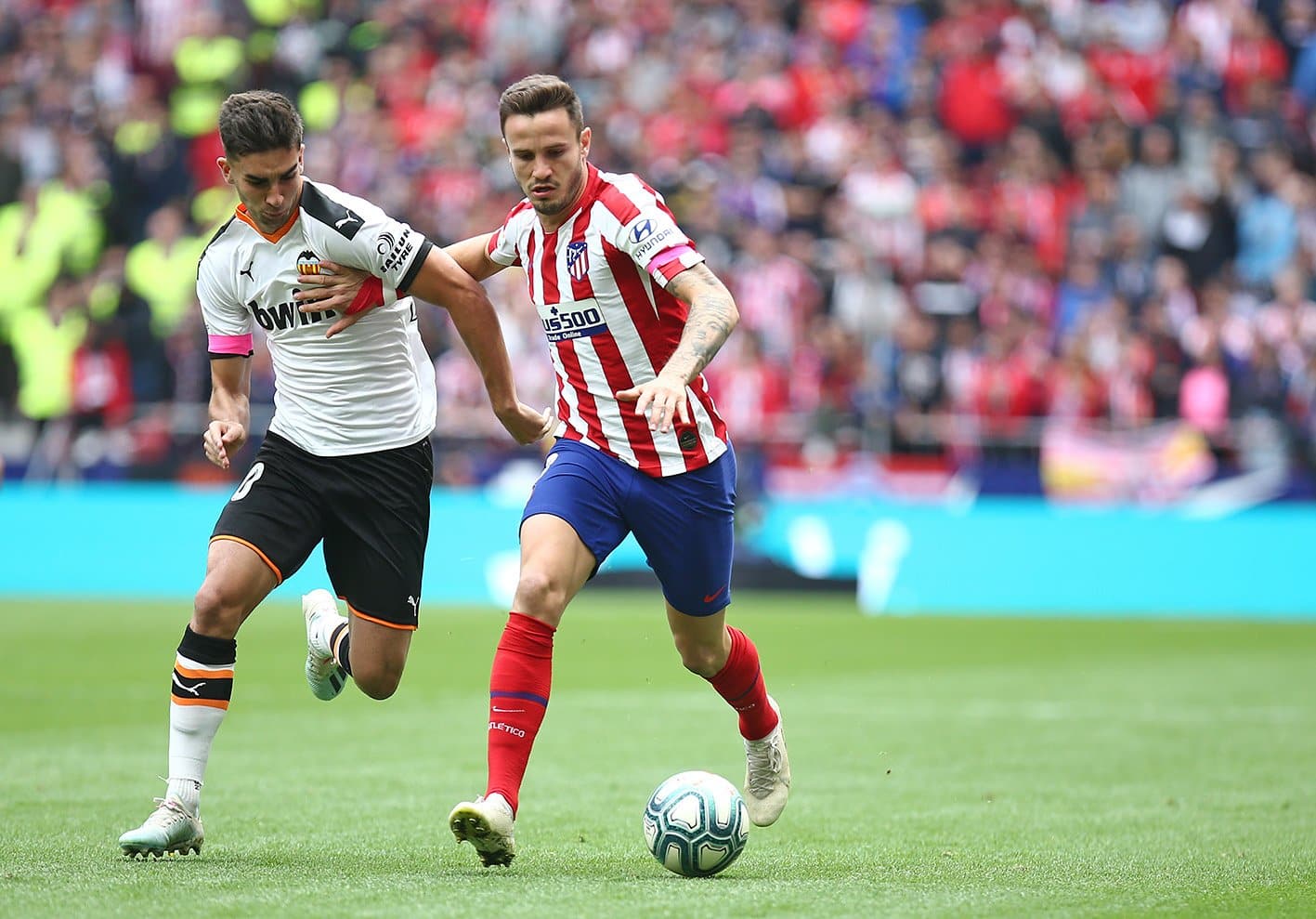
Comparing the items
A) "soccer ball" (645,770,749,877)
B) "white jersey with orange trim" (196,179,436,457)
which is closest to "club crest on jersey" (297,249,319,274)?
"white jersey with orange trim" (196,179,436,457)

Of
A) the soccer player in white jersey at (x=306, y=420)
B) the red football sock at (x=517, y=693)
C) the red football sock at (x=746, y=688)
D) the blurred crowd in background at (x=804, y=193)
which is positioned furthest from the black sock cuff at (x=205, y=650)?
the blurred crowd in background at (x=804, y=193)

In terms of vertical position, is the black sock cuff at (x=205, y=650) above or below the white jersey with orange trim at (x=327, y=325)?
below

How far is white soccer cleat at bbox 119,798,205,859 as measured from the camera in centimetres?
575

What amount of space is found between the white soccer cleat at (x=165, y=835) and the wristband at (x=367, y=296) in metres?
1.76

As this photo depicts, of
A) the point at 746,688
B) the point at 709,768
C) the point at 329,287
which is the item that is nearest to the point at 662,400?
the point at 329,287

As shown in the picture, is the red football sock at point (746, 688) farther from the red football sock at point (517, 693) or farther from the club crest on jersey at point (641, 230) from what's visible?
the club crest on jersey at point (641, 230)

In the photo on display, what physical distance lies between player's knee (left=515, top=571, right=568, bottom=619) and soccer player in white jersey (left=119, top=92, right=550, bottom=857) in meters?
0.80

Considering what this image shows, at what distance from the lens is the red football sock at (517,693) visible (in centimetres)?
568

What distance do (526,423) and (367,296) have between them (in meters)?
0.71

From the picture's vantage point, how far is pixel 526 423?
21.4 feet

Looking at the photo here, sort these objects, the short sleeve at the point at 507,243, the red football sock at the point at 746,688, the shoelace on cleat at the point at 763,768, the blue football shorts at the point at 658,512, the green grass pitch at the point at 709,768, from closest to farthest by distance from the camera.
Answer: the green grass pitch at the point at 709,768, the blue football shorts at the point at 658,512, the short sleeve at the point at 507,243, the red football sock at the point at 746,688, the shoelace on cleat at the point at 763,768

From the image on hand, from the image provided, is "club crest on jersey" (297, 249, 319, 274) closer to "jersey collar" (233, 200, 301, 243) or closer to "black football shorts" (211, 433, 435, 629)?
"jersey collar" (233, 200, 301, 243)

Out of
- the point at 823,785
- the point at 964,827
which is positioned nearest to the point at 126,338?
the point at 823,785

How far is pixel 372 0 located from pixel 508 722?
65.3ft
